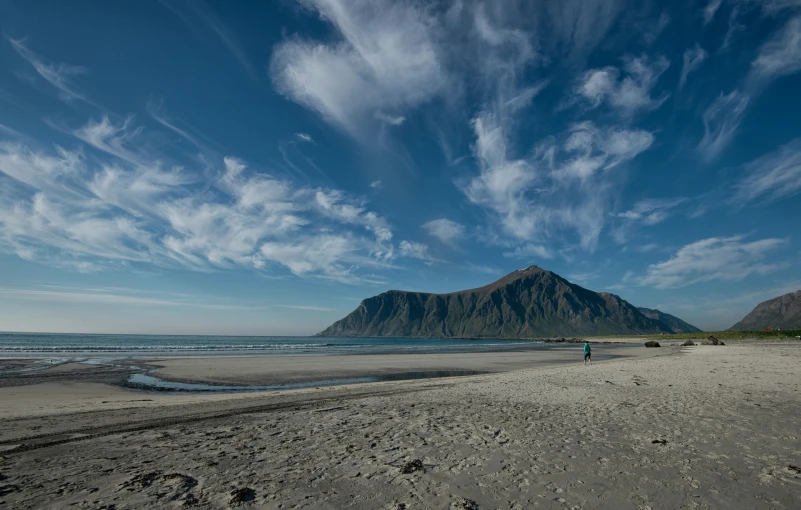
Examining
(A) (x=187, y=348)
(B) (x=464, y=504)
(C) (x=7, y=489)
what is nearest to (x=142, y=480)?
(C) (x=7, y=489)

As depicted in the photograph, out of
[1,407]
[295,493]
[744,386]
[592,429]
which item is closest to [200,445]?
[295,493]

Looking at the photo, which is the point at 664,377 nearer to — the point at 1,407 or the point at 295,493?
the point at 295,493

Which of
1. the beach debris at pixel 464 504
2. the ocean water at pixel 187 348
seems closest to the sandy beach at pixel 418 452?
the beach debris at pixel 464 504

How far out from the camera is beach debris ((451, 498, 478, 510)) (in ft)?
17.2

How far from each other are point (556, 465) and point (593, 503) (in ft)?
4.99

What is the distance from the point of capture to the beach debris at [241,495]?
5555 mm

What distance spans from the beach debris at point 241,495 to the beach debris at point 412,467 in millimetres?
2606

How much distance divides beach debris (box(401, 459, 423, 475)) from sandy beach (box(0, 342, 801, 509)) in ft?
0.14

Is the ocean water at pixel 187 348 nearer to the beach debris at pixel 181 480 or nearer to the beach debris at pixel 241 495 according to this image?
the beach debris at pixel 181 480

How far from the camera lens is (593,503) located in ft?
17.4

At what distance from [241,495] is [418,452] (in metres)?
3.61

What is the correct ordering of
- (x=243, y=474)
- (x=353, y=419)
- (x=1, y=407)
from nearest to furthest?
(x=243, y=474) → (x=353, y=419) → (x=1, y=407)

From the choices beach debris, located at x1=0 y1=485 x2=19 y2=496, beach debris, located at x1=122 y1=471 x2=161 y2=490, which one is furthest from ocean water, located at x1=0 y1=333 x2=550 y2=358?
beach debris, located at x1=122 y1=471 x2=161 y2=490

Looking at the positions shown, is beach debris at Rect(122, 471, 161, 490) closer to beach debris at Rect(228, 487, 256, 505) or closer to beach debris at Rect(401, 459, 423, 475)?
beach debris at Rect(228, 487, 256, 505)
